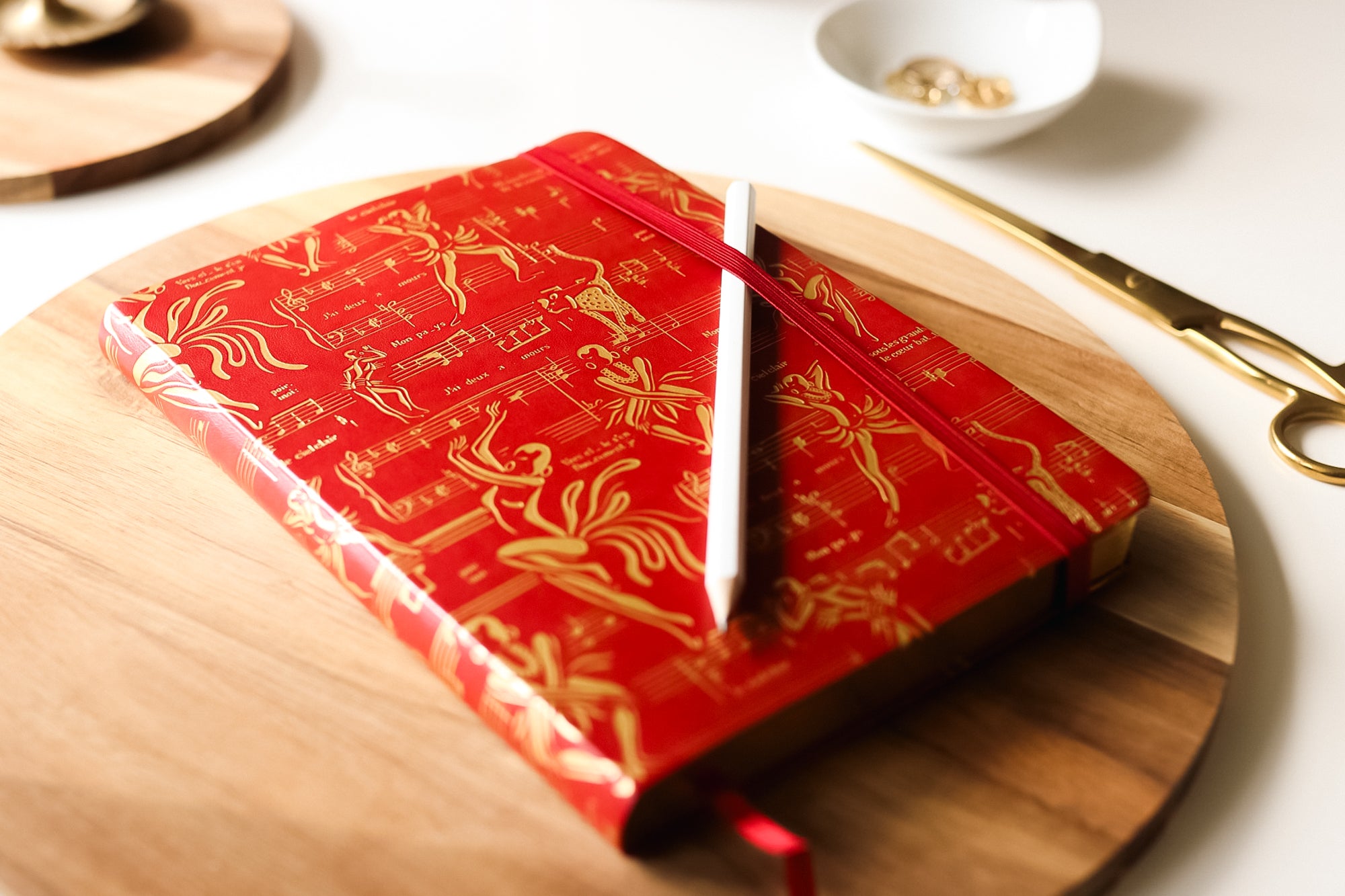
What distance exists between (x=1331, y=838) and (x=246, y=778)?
45cm

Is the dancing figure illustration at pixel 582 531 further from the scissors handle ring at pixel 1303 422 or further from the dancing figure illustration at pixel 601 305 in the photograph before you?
the scissors handle ring at pixel 1303 422

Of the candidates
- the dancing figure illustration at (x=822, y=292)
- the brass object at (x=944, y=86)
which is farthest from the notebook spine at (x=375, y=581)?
the brass object at (x=944, y=86)

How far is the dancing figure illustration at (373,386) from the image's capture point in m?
0.56

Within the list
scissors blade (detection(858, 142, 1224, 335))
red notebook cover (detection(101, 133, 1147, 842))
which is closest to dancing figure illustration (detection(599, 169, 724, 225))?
red notebook cover (detection(101, 133, 1147, 842))

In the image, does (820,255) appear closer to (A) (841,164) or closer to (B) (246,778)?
(A) (841,164)

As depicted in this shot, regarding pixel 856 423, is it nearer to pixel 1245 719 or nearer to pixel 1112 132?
pixel 1245 719

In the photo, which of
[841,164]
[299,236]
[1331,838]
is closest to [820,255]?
[841,164]

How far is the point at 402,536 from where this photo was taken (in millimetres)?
500

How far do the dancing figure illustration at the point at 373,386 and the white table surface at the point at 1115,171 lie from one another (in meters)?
0.31

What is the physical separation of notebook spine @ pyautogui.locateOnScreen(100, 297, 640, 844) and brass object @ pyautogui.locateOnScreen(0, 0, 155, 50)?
45 cm

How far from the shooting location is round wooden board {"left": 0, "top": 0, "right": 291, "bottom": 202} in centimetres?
86

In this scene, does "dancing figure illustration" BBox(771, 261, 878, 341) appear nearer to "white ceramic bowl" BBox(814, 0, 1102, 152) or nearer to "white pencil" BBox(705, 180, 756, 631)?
"white pencil" BBox(705, 180, 756, 631)

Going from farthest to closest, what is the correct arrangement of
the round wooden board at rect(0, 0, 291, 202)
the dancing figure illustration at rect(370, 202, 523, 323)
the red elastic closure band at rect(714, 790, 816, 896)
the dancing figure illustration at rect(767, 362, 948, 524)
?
the round wooden board at rect(0, 0, 291, 202) → the dancing figure illustration at rect(370, 202, 523, 323) → the dancing figure illustration at rect(767, 362, 948, 524) → the red elastic closure band at rect(714, 790, 816, 896)

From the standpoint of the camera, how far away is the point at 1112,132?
3.20 feet
